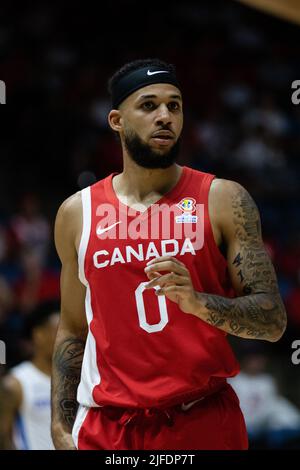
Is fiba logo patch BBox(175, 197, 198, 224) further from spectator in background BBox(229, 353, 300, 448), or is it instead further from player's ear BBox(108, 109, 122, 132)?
spectator in background BBox(229, 353, 300, 448)

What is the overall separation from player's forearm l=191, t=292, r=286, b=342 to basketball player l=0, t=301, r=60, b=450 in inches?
120

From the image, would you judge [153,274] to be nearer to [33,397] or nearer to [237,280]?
[237,280]

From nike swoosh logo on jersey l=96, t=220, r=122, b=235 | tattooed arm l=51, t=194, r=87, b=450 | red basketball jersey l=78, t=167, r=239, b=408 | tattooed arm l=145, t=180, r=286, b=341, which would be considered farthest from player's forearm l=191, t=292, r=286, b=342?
tattooed arm l=51, t=194, r=87, b=450

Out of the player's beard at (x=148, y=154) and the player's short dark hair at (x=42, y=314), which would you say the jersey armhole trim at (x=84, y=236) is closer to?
the player's beard at (x=148, y=154)

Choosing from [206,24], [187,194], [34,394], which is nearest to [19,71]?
[206,24]

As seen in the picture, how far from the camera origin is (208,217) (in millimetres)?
4090

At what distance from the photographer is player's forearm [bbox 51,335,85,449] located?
430 centimetres

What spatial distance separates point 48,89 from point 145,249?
10.9 meters

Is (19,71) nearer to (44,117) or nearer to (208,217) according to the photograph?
(44,117)

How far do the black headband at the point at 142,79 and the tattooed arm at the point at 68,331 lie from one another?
56cm

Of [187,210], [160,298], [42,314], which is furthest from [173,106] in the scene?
[42,314]

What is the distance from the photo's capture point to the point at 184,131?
14.4 meters

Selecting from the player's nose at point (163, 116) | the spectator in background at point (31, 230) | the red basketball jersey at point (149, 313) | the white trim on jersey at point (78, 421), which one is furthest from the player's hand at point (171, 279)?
the spectator in background at point (31, 230)

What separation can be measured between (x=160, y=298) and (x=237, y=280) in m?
0.35
